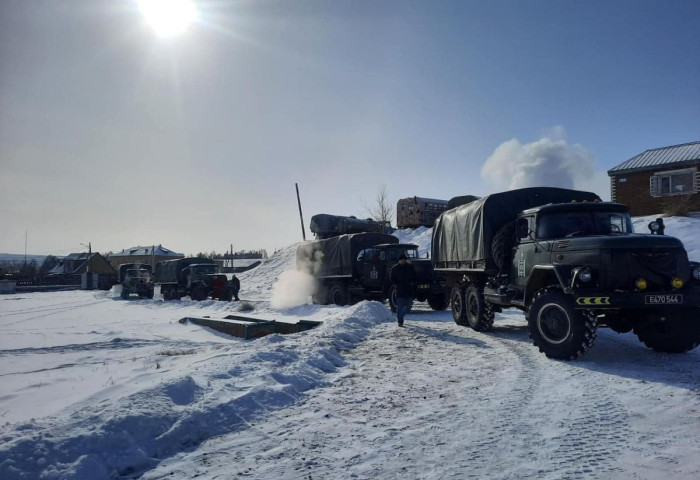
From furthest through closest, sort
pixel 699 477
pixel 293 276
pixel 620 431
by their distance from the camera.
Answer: pixel 293 276, pixel 620 431, pixel 699 477

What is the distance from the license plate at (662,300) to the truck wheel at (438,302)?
10.6m

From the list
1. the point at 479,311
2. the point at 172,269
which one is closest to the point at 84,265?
the point at 172,269

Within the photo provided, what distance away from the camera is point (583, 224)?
8742mm

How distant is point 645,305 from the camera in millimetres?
6996

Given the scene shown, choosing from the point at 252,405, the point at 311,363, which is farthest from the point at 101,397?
the point at 311,363

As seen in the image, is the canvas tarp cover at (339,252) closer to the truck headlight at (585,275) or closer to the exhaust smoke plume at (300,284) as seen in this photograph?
the exhaust smoke plume at (300,284)

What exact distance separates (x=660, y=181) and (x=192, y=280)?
29.4 meters

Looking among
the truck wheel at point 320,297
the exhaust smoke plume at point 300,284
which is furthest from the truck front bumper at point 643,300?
the exhaust smoke plume at point 300,284

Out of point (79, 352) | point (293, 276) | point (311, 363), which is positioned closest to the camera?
point (311, 363)

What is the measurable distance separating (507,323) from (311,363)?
7571 mm

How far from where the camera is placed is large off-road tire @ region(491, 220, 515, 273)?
10.6 m

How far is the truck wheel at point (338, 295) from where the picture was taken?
2072 centimetres

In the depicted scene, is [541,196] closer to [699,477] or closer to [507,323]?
[507,323]

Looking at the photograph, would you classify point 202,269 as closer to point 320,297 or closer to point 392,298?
point 320,297
